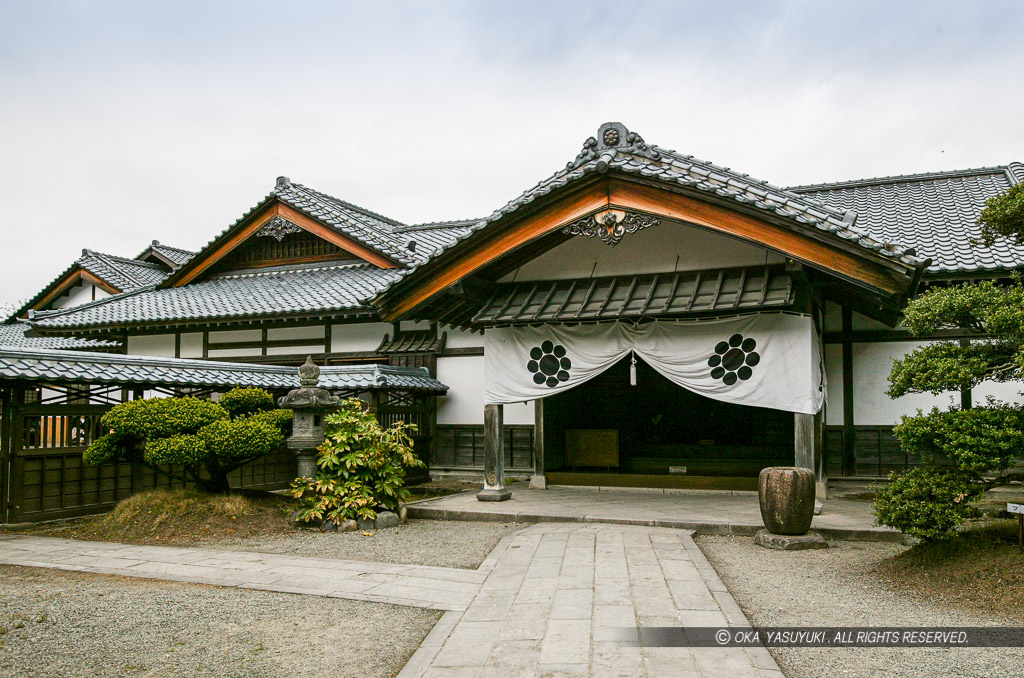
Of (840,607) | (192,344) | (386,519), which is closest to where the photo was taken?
(840,607)

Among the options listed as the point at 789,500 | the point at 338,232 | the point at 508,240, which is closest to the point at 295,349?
the point at 338,232

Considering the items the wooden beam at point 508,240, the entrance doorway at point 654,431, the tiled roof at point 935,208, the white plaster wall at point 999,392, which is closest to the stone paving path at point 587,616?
the wooden beam at point 508,240

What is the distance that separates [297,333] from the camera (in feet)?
52.7

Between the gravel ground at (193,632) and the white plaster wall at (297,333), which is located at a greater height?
the white plaster wall at (297,333)

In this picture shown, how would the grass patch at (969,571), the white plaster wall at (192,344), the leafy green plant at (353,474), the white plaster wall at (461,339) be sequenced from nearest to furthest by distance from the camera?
1. the grass patch at (969,571)
2. the leafy green plant at (353,474)
3. the white plaster wall at (461,339)
4. the white plaster wall at (192,344)

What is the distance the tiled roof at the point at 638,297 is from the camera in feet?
33.9

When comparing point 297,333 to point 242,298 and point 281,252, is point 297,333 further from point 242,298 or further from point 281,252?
point 281,252

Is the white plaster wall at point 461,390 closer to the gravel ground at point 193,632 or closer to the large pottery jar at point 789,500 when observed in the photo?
the large pottery jar at point 789,500

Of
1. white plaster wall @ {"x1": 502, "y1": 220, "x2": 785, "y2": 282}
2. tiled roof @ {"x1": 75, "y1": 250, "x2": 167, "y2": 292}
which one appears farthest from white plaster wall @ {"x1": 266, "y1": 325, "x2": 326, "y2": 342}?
tiled roof @ {"x1": 75, "y1": 250, "x2": 167, "y2": 292}

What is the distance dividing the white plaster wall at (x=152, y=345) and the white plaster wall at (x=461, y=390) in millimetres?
6919

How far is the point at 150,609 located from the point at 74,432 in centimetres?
595

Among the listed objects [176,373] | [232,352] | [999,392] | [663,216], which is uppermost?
[663,216]

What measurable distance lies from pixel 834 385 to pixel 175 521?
1057 centimetres

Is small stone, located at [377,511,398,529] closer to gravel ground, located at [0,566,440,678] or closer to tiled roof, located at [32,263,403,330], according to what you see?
gravel ground, located at [0,566,440,678]
